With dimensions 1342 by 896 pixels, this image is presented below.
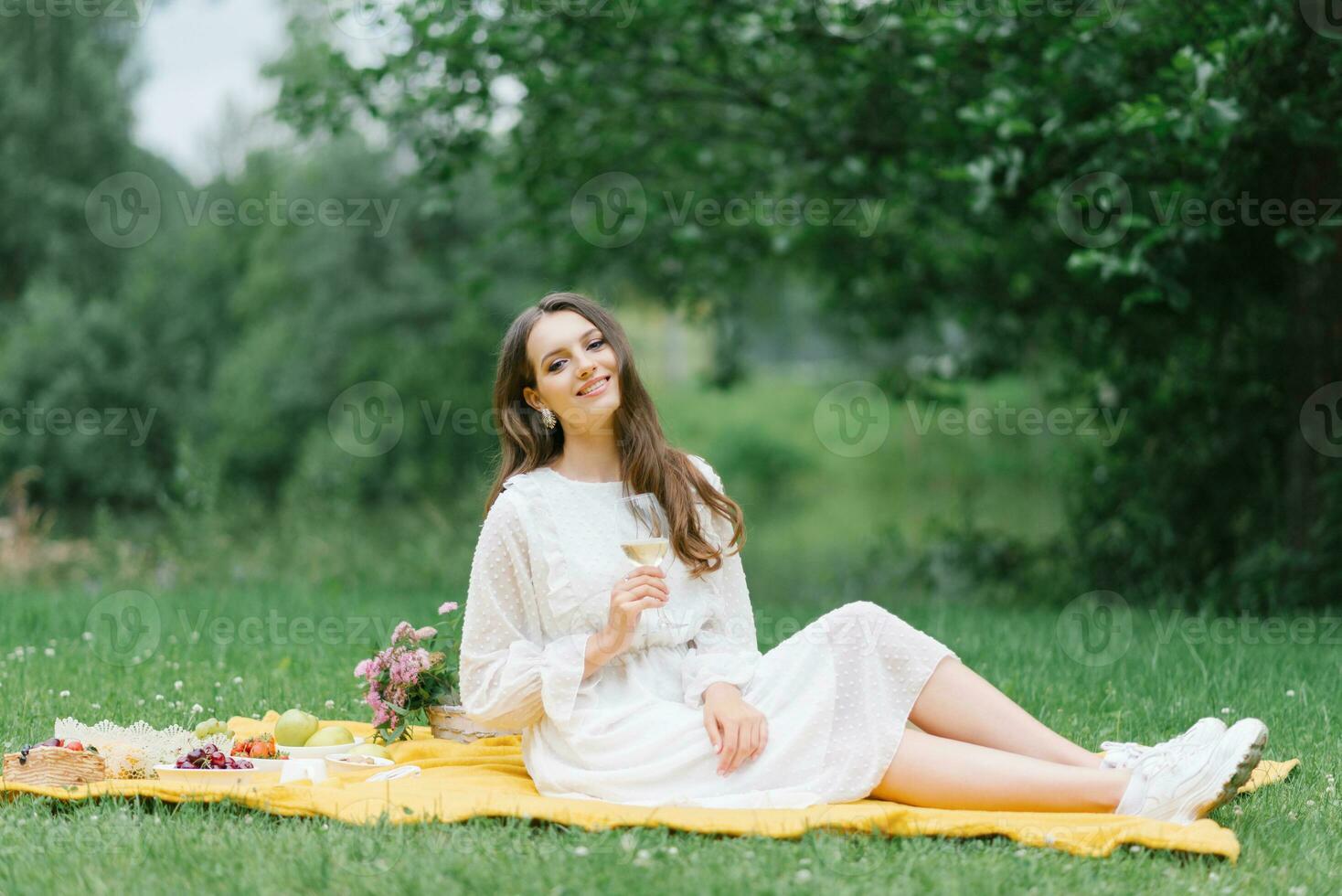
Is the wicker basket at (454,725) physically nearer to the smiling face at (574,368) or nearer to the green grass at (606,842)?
the green grass at (606,842)

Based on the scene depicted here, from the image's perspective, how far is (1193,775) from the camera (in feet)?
11.5

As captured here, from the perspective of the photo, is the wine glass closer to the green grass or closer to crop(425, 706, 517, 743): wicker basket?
the green grass

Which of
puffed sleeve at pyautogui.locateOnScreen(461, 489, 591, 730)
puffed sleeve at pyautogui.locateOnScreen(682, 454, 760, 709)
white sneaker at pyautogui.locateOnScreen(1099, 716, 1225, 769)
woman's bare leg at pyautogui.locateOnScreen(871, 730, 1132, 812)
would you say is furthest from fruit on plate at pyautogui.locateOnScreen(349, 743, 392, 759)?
white sneaker at pyautogui.locateOnScreen(1099, 716, 1225, 769)

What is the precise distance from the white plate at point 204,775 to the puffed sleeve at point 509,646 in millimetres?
674

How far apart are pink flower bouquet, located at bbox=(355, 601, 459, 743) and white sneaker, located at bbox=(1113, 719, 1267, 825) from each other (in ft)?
7.59

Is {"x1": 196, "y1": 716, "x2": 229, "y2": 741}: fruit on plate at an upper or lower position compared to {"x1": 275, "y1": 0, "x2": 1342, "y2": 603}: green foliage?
lower

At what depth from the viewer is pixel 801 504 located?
22.1 metres

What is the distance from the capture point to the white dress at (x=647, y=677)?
12.3 ft

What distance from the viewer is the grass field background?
316 cm

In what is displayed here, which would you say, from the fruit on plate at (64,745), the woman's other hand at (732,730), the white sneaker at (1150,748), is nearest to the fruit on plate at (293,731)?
the fruit on plate at (64,745)

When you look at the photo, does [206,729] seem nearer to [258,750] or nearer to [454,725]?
[258,750]

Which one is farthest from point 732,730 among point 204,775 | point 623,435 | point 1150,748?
point 204,775

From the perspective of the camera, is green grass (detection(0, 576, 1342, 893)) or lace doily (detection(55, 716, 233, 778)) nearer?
green grass (detection(0, 576, 1342, 893))

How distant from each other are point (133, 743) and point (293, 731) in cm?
53
